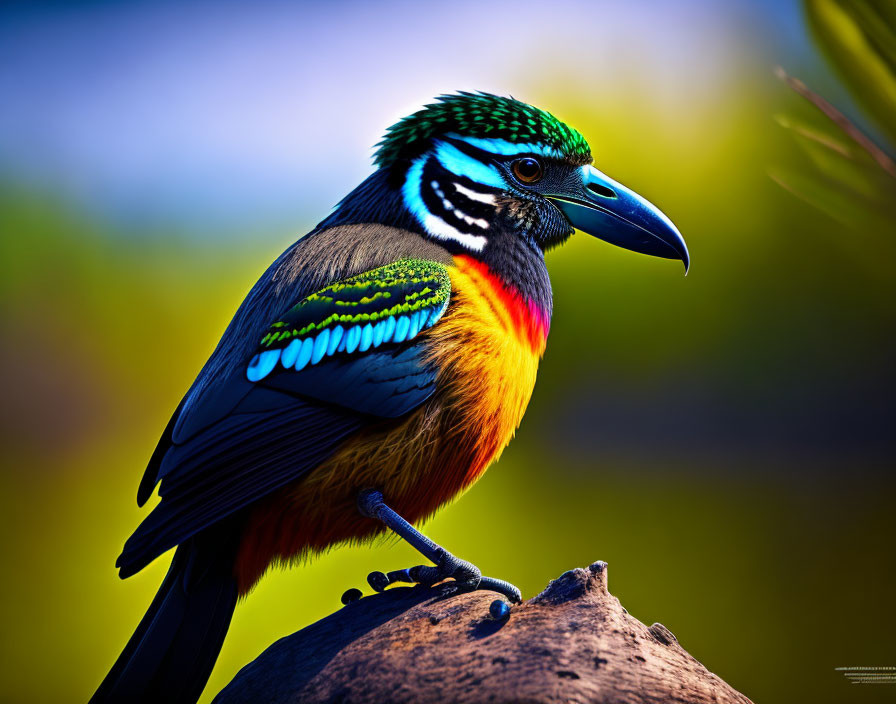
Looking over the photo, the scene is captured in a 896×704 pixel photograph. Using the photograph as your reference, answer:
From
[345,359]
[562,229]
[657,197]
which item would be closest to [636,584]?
[657,197]

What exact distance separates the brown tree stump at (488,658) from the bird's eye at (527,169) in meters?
1.53

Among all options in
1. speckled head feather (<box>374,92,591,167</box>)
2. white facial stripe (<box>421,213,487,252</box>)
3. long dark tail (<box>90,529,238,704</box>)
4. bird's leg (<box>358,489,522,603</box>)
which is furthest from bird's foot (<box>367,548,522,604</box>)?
speckled head feather (<box>374,92,591,167</box>)

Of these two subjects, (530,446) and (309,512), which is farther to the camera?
(530,446)

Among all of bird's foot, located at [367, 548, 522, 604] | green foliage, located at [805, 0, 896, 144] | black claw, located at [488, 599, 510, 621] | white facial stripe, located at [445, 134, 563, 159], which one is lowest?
black claw, located at [488, 599, 510, 621]

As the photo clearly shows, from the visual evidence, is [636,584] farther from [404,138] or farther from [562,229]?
[404,138]

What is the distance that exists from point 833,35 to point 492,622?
11.4 feet

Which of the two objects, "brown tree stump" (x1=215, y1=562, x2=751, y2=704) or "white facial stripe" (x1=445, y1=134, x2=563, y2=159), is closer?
"brown tree stump" (x1=215, y1=562, x2=751, y2=704)

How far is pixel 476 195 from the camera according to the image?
324cm

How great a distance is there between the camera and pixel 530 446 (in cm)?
541

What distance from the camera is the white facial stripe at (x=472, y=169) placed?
326 centimetres

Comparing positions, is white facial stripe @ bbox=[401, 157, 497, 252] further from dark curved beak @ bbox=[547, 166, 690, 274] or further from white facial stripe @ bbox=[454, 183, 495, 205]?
dark curved beak @ bbox=[547, 166, 690, 274]

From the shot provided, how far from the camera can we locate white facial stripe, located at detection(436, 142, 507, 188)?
326cm

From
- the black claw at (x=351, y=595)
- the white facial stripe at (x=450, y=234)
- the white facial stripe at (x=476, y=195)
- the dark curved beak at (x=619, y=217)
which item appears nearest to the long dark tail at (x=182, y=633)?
the black claw at (x=351, y=595)

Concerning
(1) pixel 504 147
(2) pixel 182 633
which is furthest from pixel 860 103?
(2) pixel 182 633
